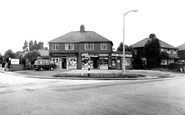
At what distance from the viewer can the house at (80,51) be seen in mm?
38656

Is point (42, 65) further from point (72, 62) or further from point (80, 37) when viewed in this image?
point (80, 37)

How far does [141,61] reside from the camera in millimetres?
45562

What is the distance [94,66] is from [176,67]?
1893 centimetres

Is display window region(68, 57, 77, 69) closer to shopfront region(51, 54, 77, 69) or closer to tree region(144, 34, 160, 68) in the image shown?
shopfront region(51, 54, 77, 69)

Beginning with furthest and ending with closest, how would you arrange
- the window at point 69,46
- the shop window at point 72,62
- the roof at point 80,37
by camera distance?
the window at point 69,46
the roof at point 80,37
the shop window at point 72,62

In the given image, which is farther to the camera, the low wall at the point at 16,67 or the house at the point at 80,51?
the house at the point at 80,51

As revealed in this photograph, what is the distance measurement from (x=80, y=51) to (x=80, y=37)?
435 centimetres

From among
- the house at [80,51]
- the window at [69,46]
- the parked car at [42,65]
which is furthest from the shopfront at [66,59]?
the parked car at [42,65]

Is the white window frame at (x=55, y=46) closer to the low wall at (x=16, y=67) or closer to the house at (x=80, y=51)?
the house at (x=80, y=51)

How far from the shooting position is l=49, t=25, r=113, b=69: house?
38656 millimetres

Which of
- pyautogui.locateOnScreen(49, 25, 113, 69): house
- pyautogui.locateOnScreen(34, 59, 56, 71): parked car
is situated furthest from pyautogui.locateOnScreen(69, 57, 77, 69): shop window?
Result: pyautogui.locateOnScreen(34, 59, 56, 71): parked car

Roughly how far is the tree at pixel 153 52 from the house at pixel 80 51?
9920mm

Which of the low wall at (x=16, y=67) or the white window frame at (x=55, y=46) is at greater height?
the white window frame at (x=55, y=46)

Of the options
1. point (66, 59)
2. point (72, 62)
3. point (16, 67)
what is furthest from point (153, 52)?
point (16, 67)
